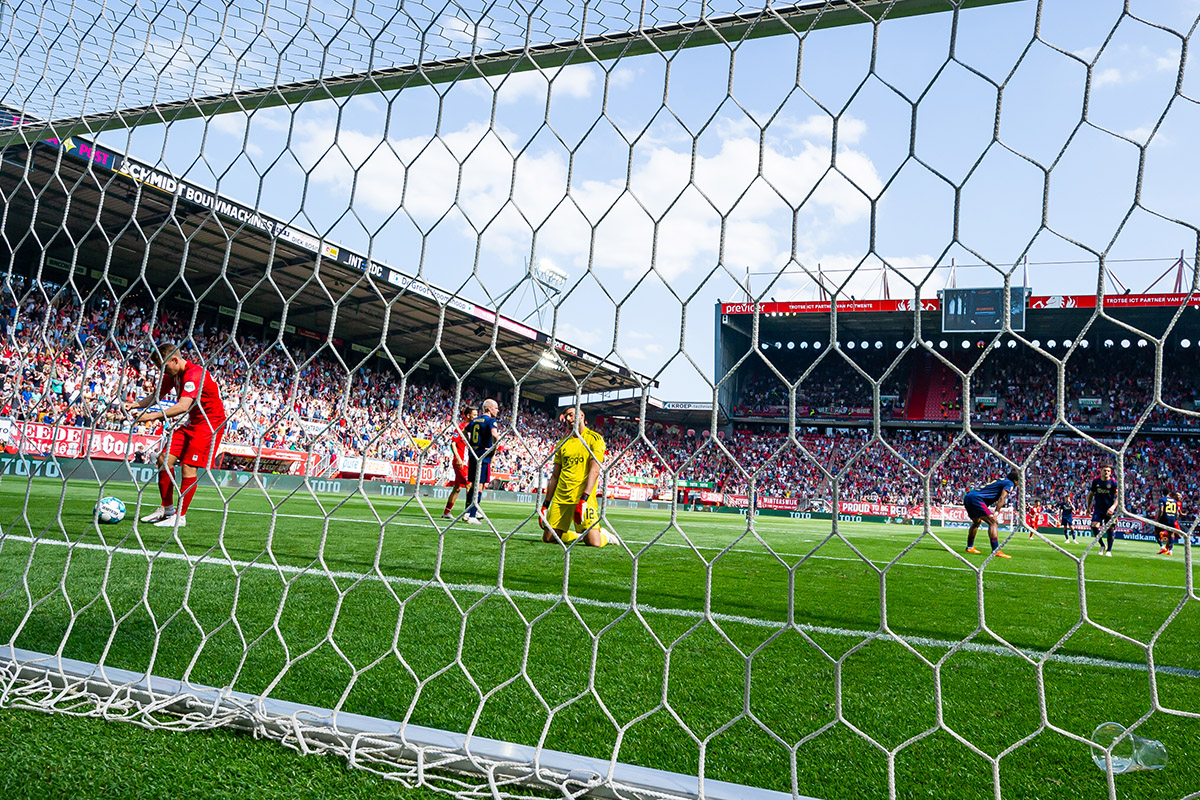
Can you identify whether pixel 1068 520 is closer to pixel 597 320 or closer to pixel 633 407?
pixel 633 407

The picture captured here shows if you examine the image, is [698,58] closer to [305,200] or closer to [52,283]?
[305,200]

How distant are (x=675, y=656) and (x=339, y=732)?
4.34 ft

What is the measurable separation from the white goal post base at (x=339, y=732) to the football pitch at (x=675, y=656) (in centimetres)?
8

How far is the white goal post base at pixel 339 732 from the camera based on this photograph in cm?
146

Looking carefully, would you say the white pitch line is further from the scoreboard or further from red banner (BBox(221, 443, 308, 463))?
red banner (BBox(221, 443, 308, 463))

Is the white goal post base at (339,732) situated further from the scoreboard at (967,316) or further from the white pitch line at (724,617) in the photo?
the scoreboard at (967,316)

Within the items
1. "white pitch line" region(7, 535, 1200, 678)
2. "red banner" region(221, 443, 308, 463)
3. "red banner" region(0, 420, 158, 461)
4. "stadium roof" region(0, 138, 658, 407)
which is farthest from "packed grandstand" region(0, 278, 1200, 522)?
"white pitch line" region(7, 535, 1200, 678)

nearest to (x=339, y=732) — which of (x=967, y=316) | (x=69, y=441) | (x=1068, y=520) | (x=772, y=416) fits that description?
(x=967, y=316)

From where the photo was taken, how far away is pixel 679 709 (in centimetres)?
205

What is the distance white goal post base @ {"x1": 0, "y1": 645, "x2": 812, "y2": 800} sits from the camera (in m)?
1.46

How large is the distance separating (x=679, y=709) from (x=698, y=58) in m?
1.87

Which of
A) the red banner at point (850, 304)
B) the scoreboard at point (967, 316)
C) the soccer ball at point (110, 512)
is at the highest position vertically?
the scoreboard at point (967, 316)

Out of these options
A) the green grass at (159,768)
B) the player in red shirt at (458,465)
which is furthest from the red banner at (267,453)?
the green grass at (159,768)

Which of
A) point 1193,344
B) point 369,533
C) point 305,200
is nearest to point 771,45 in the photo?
point 305,200
